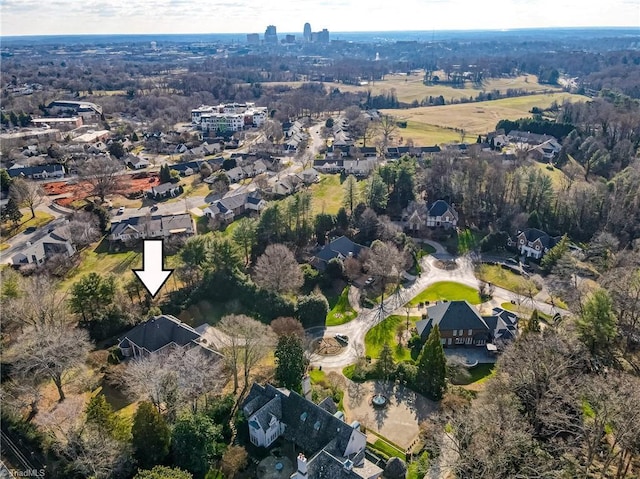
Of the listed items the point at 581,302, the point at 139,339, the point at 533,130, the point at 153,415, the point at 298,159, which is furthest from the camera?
the point at 533,130

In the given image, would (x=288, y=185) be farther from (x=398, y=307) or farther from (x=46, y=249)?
(x=46, y=249)

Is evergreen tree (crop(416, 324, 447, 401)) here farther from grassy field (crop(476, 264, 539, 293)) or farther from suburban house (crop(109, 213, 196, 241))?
suburban house (crop(109, 213, 196, 241))

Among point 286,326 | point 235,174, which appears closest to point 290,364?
point 286,326

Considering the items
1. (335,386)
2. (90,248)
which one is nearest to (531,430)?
(335,386)

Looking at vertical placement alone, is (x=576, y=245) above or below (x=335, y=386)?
above

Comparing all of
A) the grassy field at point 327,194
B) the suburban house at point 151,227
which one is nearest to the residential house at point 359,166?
the grassy field at point 327,194

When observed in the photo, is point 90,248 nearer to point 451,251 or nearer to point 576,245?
point 451,251
